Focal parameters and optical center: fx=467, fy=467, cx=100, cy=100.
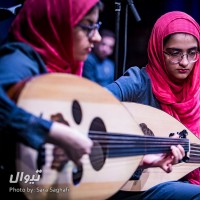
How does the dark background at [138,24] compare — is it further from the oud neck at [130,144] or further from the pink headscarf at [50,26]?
the pink headscarf at [50,26]

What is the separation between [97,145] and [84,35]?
14.0 inches

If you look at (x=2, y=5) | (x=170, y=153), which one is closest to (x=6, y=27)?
(x=2, y=5)

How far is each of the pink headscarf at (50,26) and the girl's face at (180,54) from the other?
69 centimetres

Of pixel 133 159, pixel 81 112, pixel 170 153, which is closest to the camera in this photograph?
pixel 81 112

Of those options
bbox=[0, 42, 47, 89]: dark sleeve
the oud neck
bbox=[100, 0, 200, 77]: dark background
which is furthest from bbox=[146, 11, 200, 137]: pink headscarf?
bbox=[100, 0, 200, 77]: dark background

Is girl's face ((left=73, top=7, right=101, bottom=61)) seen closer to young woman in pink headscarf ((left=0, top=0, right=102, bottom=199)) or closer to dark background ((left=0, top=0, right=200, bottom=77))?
young woman in pink headscarf ((left=0, top=0, right=102, bottom=199))

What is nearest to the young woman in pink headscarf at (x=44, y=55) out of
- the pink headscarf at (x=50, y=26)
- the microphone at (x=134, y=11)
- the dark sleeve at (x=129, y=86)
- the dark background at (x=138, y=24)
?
the pink headscarf at (x=50, y=26)

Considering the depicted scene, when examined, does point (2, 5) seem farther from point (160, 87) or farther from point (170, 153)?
point (170, 153)

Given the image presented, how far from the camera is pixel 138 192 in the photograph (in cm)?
188

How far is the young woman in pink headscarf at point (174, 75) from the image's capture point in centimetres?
206

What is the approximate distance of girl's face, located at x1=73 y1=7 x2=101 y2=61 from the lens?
1489mm

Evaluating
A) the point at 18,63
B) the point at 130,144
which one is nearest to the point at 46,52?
the point at 18,63

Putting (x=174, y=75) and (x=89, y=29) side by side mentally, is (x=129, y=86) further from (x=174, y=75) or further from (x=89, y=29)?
(x=89, y=29)

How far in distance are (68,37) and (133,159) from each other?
1.55 feet
